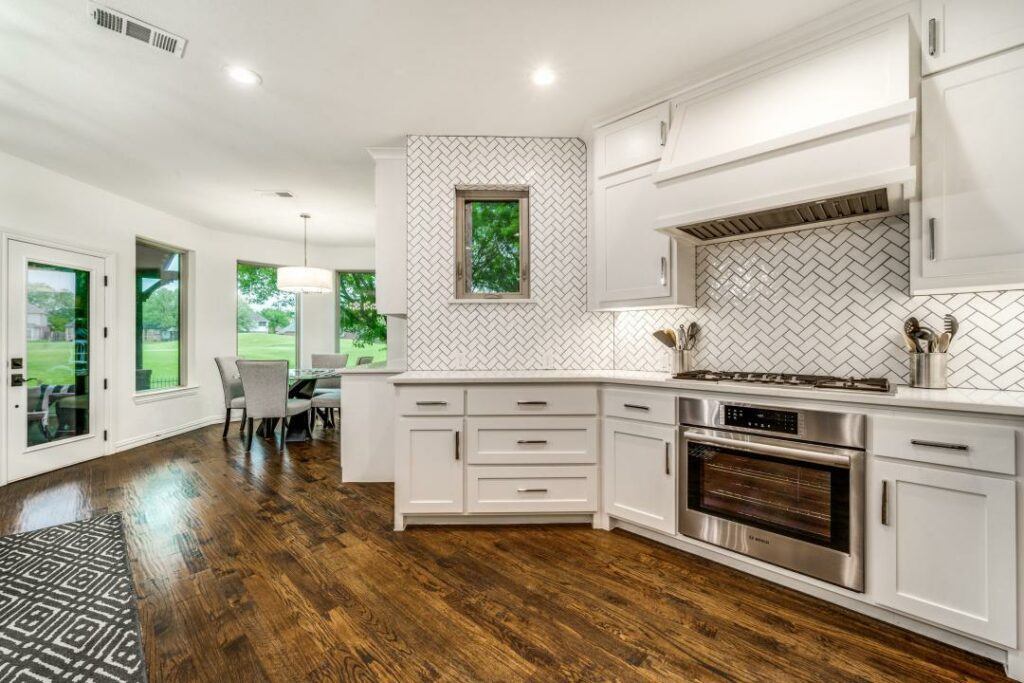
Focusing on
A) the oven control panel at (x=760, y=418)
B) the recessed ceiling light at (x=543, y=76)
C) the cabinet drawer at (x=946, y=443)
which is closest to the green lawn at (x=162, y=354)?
the recessed ceiling light at (x=543, y=76)

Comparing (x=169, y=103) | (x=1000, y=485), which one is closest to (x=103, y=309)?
(x=169, y=103)

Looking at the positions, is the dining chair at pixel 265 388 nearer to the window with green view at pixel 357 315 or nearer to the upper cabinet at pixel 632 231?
the window with green view at pixel 357 315

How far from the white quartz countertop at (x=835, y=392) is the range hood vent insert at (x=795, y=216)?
84 cm

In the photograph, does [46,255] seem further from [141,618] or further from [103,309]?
[141,618]

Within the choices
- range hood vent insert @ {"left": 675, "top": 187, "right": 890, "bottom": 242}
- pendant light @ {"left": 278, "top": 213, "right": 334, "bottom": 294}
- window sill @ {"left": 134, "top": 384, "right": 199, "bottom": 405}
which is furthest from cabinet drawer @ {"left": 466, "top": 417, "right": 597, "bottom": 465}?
window sill @ {"left": 134, "top": 384, "right": 199, "bottom": 405}

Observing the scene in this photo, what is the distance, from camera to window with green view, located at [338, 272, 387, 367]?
706 centimetres

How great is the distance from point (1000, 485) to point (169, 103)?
4.54 m

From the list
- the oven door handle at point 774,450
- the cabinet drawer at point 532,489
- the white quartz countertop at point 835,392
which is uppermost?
the white quartz countertop at point 835,392

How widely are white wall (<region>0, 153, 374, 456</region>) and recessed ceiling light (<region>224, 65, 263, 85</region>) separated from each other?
269cm

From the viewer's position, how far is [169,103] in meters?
2.69

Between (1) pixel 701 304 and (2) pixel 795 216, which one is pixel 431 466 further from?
(2) pixel 795 216

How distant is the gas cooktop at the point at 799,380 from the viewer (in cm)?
187

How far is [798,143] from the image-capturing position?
6.21 feet

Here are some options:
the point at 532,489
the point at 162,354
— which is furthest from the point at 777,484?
the point at 162,354
